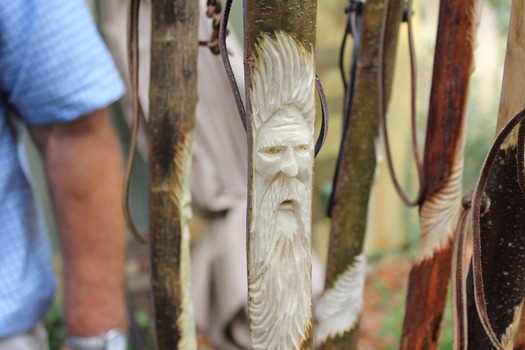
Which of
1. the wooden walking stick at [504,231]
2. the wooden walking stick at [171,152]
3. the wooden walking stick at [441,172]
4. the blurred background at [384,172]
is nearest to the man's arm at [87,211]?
the wooden walking stick at [171,152]

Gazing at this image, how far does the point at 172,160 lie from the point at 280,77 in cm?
22

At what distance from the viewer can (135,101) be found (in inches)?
26.6

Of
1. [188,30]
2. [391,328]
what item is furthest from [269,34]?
[391,328]

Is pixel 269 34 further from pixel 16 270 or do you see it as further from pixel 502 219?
pixel 16 270

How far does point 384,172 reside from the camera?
2.14m

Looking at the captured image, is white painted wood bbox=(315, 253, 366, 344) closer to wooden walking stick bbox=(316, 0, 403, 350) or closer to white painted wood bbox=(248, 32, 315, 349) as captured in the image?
wooden walking stick bbox=(316, 0, 403, 350)

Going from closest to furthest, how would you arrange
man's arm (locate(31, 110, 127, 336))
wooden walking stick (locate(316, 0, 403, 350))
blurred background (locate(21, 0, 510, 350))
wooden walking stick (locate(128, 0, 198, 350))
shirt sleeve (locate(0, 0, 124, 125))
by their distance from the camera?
wooden walking stick (locate(128, 0, 198, 350)) < wooden walking stick (locate(316, 0, 403, 350)) < shirt sleeve (locate(0, 0, 124, 125)) < man's arm (locate(31, 110, 127, 336)) < blurred background (locate(21, 0, 510, 350))

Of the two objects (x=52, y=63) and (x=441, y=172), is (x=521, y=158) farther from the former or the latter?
(x=52, y=63)

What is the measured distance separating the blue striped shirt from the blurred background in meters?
0.82

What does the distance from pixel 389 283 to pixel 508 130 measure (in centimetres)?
174

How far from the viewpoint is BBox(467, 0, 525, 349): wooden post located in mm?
533

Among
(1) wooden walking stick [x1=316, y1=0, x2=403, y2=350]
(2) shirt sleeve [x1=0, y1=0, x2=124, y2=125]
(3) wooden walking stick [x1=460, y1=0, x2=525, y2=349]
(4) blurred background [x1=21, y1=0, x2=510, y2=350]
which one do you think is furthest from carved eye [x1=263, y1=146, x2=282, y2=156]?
(4) blurred background [x1=21, y1=0, x2=510, y2=350]

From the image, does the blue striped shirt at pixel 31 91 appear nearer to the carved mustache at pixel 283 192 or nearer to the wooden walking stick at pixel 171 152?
the wooden walking stick at pixel 171 152

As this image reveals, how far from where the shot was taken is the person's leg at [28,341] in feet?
2.99
